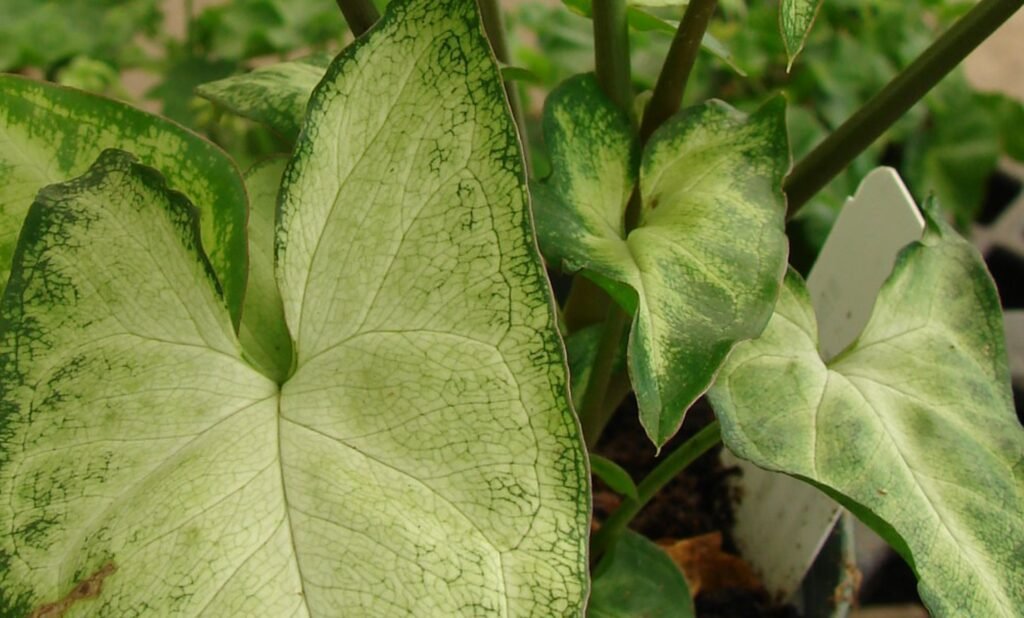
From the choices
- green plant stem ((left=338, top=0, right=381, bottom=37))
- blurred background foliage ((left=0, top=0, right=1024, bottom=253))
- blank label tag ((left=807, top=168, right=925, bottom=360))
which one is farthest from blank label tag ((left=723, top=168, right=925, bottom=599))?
blurred background foliage ((left=0, top=0, right=1024, bottom=253))

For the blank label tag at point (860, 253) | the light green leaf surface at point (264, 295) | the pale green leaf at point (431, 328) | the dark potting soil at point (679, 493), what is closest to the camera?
the pale green leaf at point (431, 328)

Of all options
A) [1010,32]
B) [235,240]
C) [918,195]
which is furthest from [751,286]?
[1010,32]

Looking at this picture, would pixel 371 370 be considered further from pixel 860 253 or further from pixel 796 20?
pixel 860 253

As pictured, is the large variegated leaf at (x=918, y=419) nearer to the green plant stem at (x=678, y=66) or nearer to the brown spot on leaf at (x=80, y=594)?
the green plant stem at (x=678, y=66)

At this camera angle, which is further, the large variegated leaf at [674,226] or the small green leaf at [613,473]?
the small green leaf at [613,473]

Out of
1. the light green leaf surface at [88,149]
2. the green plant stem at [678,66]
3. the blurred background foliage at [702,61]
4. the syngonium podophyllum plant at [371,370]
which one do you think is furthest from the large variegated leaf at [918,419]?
the blurred background foliage at [702,61]
